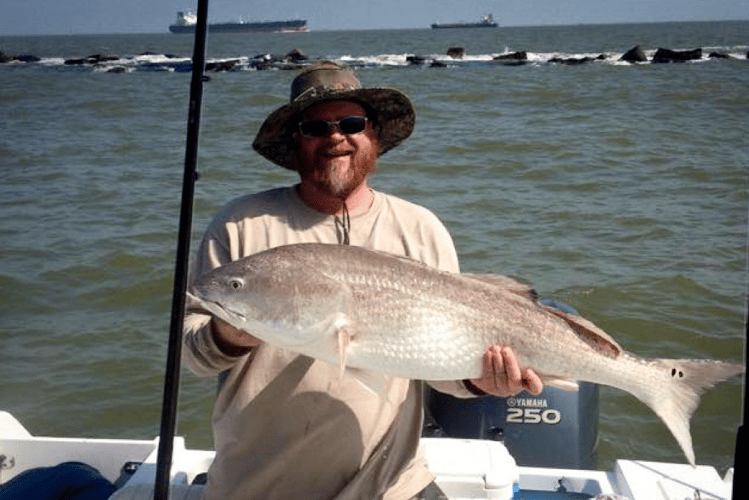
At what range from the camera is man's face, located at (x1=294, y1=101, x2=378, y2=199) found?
2943 mm

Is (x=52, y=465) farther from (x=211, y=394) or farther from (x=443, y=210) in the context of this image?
(x=443, y=210)

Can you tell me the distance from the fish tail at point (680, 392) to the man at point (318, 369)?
0.41 meters

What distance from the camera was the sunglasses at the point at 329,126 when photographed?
9.66 feet

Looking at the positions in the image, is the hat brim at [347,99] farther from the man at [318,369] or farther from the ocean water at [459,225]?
the ocean water at [459,225]

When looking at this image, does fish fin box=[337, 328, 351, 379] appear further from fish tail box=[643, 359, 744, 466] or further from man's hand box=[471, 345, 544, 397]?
fish tail box=[643, 359, 744, 466]

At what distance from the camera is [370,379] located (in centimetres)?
259

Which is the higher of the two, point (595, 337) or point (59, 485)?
point (595, 337)

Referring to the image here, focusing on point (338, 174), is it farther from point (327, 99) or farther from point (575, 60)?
point (575, 60)

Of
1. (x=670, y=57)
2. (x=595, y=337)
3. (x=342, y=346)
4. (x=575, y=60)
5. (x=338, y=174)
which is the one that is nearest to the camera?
(x=342, y=346)

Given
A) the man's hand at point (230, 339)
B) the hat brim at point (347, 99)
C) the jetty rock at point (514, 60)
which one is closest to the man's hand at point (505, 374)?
the man's hand at point (230, 339)

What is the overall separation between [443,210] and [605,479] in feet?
25.5

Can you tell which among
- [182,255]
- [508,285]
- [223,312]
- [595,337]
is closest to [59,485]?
[182,255]

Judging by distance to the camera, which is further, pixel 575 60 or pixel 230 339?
pixel 575 60

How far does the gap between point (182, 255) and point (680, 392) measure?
163 centimetres
